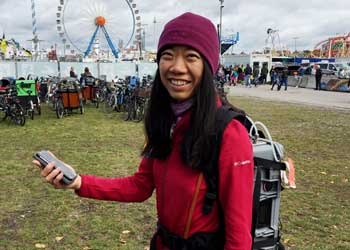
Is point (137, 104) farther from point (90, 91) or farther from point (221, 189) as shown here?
point (221, 189)

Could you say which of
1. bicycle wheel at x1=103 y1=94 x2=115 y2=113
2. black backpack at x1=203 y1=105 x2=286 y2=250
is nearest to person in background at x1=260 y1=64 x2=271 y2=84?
bicycle wheel at x1=103 y1=94 x2=115 y2=113

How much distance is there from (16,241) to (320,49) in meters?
80.7

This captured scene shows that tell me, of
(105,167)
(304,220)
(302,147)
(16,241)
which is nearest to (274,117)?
(302,147)

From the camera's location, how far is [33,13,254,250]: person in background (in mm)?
1192

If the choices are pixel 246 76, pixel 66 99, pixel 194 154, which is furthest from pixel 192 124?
pixel 246 76

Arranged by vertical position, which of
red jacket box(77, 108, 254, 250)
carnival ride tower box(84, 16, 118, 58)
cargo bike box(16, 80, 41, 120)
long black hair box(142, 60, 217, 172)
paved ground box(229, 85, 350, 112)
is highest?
carnival ride tower box(84, 16, 118, 58)

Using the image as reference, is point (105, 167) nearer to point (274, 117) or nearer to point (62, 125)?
point (62, 125)

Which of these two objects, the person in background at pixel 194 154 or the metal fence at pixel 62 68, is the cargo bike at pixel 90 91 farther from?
the person in background at pixel 194 154

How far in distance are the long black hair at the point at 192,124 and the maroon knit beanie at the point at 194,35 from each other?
1.8 inches

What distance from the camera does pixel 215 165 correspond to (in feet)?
3.98

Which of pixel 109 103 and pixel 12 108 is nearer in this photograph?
pixel 12 108

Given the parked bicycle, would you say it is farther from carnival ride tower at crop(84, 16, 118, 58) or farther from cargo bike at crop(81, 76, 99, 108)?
carnival ride tower at crop(84, 16, 118, 58)

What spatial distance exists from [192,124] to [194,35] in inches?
11.7

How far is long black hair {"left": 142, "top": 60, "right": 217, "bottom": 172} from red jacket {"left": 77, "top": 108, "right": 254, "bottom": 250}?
4cm
